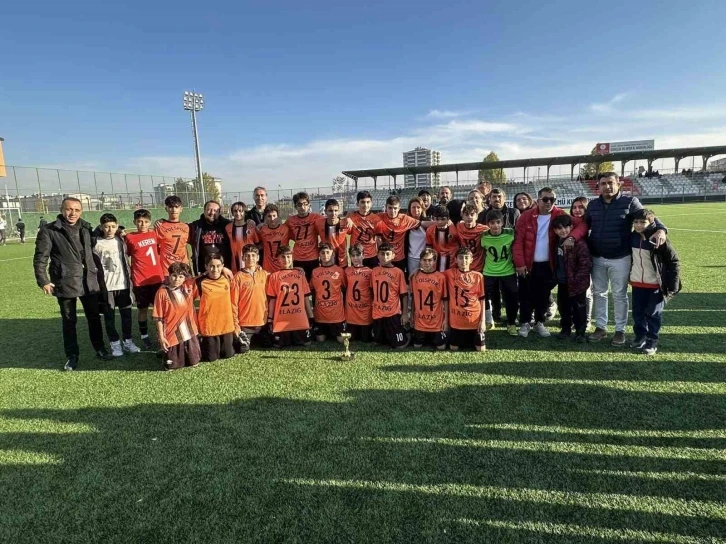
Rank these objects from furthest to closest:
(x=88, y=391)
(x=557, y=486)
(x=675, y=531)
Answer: (x=88, y=391)
(x=557, y=486)
(x=675, y=531)

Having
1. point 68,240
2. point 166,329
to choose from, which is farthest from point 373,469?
point 68,240

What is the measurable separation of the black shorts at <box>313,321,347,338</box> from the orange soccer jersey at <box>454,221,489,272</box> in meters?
1.98

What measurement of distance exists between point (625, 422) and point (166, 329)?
184 inches

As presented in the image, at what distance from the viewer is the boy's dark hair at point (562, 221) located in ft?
16.7

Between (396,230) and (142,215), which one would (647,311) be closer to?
(396,230)

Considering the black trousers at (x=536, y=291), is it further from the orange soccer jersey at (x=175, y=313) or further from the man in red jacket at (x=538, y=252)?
the orange soccer jersey at (x=175, y=313)

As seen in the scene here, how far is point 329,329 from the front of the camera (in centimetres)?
566

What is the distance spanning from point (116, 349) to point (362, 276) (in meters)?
3.33

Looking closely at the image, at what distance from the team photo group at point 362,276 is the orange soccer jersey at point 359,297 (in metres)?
0.02

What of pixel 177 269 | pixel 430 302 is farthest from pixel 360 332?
pixel 177 269

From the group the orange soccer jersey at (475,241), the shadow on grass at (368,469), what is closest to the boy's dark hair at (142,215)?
the shadow on grass at (368,469)

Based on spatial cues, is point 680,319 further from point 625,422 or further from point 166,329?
point 166,329

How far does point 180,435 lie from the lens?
10.6ft

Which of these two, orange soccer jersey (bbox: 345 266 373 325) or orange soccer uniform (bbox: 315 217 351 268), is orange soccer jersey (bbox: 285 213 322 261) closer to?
orange soccer uniform (bbox: 315 217 351 268)
